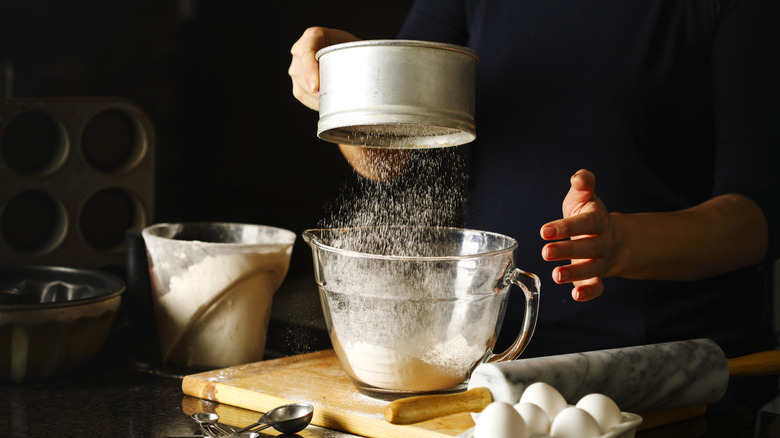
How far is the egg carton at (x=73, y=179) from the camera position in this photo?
1224mm

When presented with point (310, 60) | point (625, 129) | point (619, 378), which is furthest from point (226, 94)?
point (619, 378)

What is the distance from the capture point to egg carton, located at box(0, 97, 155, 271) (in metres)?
1.22

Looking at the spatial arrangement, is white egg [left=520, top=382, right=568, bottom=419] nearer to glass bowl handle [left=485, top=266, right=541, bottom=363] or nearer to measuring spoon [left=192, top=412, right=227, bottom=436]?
glass bowl handle [left=485, top=266, right=541, bottom=363]

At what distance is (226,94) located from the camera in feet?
5.49

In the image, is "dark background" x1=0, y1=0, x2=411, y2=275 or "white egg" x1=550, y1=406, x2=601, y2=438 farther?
"dark background" x1=0, y1=0, x2=411, y2=275

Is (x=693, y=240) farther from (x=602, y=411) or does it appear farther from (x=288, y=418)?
(x=288, y=418)

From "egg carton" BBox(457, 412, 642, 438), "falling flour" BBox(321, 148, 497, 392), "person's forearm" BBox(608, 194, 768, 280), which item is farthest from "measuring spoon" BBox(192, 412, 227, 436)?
"person's forearm" BBox(608, 194, 768, 280)

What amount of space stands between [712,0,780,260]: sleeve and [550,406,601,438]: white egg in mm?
564

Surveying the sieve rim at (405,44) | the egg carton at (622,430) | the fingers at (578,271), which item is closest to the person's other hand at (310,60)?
the sieve rim at (405,44)

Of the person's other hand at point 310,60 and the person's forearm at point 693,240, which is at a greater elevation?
the person's other hand at point 310,60

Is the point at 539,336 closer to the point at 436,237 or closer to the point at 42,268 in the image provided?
the point at 436,237

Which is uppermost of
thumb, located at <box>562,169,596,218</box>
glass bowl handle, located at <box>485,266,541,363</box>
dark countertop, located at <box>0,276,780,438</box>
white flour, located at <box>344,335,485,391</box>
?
thumb, located at <box>562,169,596,218</box>

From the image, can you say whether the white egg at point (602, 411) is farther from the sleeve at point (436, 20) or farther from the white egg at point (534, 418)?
the sleeve at point (436, 20)

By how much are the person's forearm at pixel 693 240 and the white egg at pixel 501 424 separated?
0.37m
